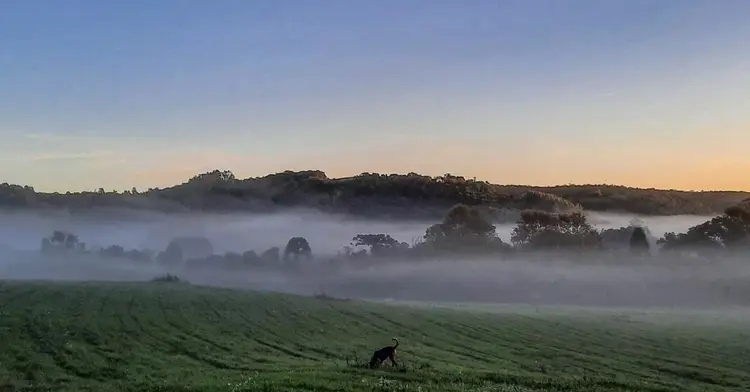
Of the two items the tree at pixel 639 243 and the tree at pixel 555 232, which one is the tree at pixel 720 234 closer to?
the tree at pixel 639 243

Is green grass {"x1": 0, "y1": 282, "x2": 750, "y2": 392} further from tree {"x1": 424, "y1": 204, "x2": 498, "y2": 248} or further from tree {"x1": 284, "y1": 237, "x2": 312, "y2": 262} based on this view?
tree {"x1": 284, "y1": 237, "x2": 312, "y2": 262}

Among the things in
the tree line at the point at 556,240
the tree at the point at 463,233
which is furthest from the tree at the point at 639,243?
the tree at the point at 463,233

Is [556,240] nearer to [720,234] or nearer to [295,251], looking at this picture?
[720,234]

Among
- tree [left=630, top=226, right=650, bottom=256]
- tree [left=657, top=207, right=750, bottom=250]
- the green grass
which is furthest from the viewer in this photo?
tree [left=630, top=226, right=650, bottom=256]

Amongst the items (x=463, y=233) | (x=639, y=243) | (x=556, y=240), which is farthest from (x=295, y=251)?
(x=639, y=243)

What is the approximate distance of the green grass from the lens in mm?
32250

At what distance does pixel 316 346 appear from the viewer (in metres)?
49.7

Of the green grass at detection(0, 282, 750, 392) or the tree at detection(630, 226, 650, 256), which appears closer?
the green grass at detection(0, 282, 750, 392)

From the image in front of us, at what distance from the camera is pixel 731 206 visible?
537ft

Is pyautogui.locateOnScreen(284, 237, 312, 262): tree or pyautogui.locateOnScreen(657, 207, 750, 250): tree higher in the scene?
pyautogui.locateOnScreen(657, 207, 750, 250): tree

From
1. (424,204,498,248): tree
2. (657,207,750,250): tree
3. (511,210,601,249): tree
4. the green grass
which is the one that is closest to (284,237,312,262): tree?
(424,204,498,248): tree

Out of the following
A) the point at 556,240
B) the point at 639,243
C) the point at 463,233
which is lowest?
the point at 639,243

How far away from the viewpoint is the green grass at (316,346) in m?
32.2

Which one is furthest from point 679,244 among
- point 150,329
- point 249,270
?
point 150,329
